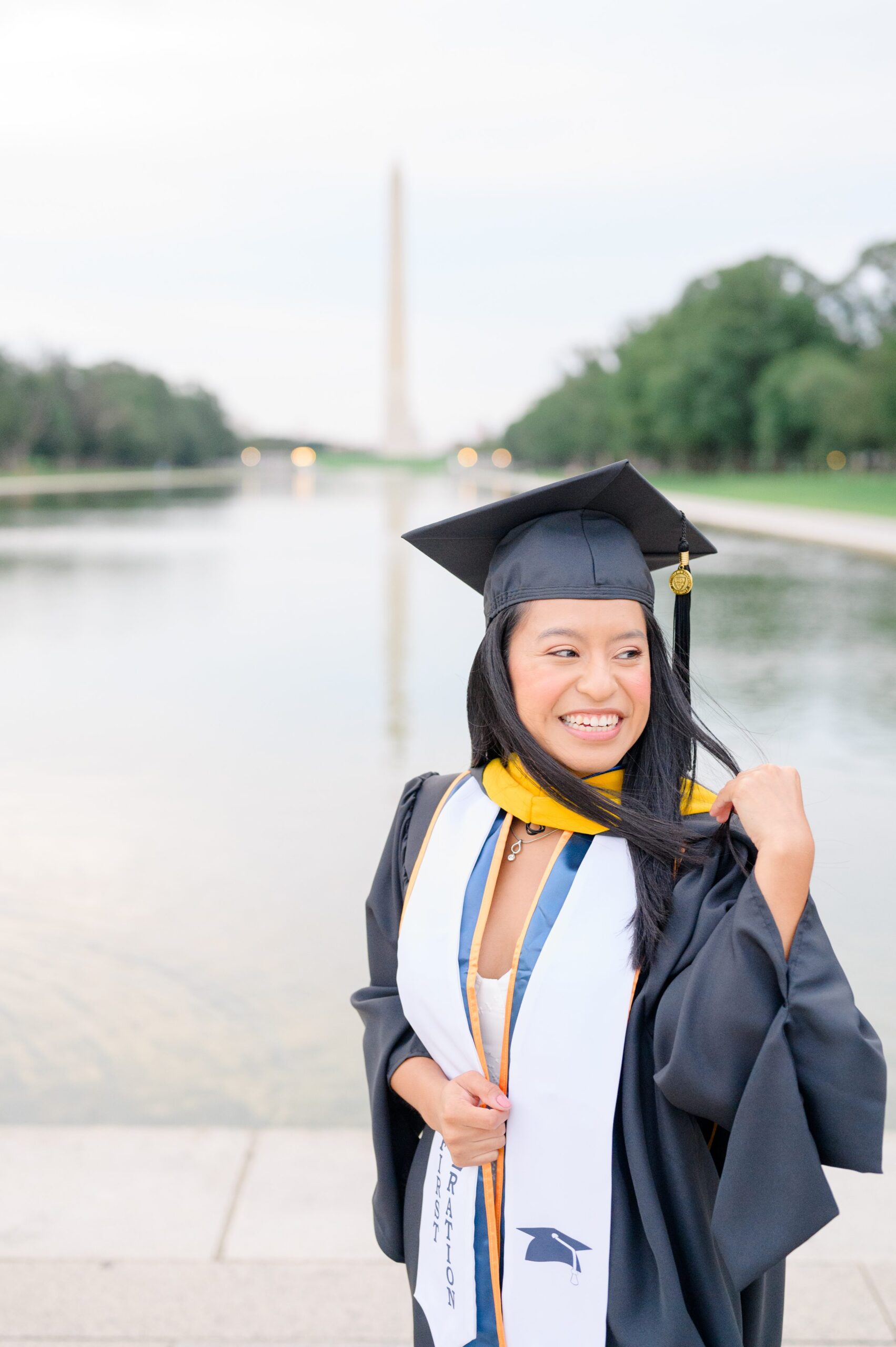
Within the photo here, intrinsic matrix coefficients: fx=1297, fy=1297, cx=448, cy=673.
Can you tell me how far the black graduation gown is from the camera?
56.5 inches

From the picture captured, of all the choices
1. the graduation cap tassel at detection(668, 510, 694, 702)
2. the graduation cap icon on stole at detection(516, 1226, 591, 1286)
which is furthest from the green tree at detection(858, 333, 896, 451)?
the graduation cap icon on stole at detection(516, 1226, 591, 1286)

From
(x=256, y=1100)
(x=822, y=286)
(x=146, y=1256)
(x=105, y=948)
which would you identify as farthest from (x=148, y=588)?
(x=822, y=286)

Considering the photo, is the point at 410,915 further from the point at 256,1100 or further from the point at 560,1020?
the point at 256,1100

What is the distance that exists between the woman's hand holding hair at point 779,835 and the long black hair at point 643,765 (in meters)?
0.06

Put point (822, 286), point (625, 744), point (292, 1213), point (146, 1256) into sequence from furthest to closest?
1. point (822, 286)
2. point (292, 1213)
3. point (146, 1256)
4. point (625, 744)

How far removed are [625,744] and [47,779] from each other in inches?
250

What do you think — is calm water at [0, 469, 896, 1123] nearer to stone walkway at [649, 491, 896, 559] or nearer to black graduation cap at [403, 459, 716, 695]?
black graduation cap at [403, 459, 716, 695]

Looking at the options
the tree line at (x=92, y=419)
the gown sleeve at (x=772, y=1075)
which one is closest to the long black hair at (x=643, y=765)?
the gown sleeve at (x=772, y=1075)

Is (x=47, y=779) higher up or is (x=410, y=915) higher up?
(x=410, y=915)

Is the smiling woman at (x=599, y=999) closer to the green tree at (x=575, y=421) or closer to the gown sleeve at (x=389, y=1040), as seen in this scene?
the gown sleeve at (x=389, y=1040)

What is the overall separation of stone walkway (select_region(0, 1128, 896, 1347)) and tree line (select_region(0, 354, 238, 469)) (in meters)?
81.9

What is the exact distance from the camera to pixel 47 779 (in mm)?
7555

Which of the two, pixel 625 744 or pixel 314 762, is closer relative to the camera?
pixel 625 744

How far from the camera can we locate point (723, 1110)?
1.49m
